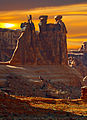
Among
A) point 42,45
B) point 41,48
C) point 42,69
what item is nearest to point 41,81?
point 42,69

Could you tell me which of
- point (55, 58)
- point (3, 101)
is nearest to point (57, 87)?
point (55, 58)

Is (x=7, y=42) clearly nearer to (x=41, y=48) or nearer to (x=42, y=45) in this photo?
(x=42, y=45)

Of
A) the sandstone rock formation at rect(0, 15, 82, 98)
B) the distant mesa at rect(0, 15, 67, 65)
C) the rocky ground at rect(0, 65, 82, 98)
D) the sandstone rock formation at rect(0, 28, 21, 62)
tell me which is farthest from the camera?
the sandstone rock formation at rect(0, 28, 21, 62)

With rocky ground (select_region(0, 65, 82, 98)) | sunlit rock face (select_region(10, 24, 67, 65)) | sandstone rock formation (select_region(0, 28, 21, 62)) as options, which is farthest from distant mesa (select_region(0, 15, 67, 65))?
sandstone rock formation (select_region(0, 28, 21, 62))

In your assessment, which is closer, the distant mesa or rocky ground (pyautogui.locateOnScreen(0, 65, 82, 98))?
rocky ground (pyautogui.locateOnScreen(0, 65, 82, 98))

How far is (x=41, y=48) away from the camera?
9519 cm

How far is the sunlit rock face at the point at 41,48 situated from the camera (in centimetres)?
8725

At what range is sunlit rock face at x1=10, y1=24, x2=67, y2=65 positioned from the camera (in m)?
87.2

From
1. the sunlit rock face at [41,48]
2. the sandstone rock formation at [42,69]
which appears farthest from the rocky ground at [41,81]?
the sunlit rock face at [41,48]

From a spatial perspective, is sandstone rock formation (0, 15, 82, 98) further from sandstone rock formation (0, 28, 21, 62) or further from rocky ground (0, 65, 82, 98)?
sandstone rock formation (0, 28, 21, 62)

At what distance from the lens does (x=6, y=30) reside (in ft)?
358

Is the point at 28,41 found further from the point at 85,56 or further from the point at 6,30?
the point at 85,56

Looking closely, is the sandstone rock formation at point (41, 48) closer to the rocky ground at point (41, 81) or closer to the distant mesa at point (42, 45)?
the distant mesa at point (42, 45)

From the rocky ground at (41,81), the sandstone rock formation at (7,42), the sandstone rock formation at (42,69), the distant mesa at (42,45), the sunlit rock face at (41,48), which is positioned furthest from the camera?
the sandstone rock formation at (7,42)
